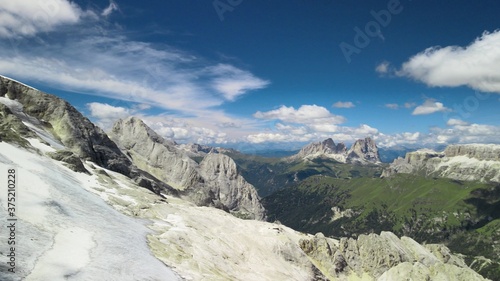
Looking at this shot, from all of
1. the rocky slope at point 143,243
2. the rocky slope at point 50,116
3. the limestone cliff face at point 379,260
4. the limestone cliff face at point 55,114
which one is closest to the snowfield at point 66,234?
the rocky slope at point 143,243

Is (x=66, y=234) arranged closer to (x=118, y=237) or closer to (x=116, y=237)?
(x=116, y=237)

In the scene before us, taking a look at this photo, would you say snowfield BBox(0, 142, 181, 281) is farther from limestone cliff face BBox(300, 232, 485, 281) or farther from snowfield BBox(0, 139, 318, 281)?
limestone cliff face BBox(300, 232, 485, 281)

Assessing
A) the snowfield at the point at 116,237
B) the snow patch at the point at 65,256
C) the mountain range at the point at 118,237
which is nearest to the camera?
the snow patch at the point at 65,256

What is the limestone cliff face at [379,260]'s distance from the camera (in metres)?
92.9

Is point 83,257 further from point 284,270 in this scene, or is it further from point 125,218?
point 284,270

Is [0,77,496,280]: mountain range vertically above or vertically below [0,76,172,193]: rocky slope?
below

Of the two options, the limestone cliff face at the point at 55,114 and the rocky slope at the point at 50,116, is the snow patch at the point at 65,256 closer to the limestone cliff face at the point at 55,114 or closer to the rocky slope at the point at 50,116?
the rocky slope at the point at 50,116

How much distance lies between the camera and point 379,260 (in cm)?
10400

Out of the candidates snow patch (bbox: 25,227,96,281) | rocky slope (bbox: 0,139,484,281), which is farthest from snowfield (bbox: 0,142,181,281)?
rocky slope (bbox: 0,139,484,281)

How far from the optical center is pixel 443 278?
9094 cm

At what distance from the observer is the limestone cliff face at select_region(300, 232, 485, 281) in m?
92.9

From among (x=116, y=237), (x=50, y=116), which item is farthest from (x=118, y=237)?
(x=50, y=116)

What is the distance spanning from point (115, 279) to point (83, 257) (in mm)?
4603

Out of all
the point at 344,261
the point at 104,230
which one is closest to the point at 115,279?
the point at 104,230
